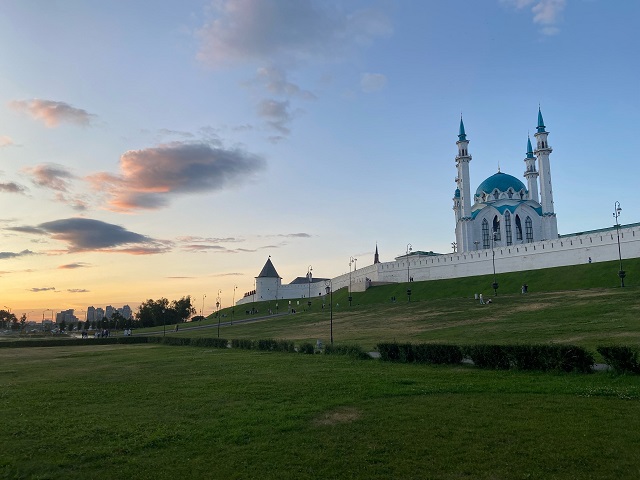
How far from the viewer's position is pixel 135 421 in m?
13.1

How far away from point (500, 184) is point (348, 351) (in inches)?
3507

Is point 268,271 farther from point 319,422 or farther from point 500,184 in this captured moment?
point 319,422

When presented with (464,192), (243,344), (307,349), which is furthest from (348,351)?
(464,192)

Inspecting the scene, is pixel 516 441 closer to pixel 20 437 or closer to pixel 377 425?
pixel 377 425

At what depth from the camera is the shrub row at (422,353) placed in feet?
70.8

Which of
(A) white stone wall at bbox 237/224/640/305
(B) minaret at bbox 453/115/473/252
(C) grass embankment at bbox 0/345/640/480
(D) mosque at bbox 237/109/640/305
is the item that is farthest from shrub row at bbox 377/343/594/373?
(B) minaret at bbox 453/115/473/252

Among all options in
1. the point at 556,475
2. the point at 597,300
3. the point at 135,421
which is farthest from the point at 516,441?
the point at 597,300

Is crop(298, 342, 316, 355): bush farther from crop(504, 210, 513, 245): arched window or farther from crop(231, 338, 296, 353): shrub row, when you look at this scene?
crop(504, 210, 513, 245): arched window

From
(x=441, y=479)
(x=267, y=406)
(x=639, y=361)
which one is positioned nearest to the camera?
(x=441, y=479)

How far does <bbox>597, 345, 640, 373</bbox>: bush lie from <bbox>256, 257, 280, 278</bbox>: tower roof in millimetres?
118600

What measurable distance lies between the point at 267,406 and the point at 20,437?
617cm

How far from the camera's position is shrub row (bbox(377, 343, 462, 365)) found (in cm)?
2159

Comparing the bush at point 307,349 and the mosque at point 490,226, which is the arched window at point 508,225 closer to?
the mosque at point 490,226

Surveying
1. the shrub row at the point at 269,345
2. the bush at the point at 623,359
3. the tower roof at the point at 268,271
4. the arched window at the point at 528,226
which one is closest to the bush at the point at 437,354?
the bush at the point at 623,359
